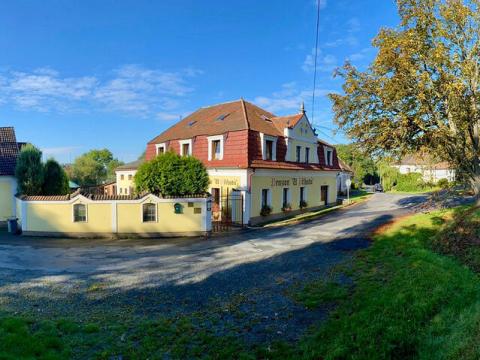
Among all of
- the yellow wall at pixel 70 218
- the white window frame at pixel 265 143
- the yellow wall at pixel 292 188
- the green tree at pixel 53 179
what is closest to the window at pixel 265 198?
the yellow wall at pixel 292 188

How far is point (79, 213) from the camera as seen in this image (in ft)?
52.3

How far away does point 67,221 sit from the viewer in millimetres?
15891

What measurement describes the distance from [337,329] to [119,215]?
13.3m

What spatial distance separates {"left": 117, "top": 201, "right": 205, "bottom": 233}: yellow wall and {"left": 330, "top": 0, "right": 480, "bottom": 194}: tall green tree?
10.4 metres

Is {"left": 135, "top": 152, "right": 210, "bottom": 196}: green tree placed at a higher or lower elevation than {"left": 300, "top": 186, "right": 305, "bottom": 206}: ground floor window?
higher

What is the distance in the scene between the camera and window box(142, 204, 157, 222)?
15859mm

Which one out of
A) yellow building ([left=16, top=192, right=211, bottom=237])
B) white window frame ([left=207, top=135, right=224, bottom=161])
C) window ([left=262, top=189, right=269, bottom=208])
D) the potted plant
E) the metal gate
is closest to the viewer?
yellow building ([left=16, top=192, right=211, bottom=237])

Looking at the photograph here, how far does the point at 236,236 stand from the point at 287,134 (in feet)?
33.3

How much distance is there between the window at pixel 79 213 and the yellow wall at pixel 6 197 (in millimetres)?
8627

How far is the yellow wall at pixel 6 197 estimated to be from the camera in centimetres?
2062

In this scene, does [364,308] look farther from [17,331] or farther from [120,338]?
[17,331]

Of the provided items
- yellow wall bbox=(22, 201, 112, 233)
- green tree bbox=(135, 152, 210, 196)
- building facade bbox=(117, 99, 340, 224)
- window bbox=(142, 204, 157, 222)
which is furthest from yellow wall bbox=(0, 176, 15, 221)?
window bbox=(142, 204, 157, 222)

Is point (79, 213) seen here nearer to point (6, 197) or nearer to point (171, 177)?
point (171, 177)

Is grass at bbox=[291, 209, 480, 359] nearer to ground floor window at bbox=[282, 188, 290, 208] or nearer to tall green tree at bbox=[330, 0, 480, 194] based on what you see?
tall green tree at bbox=[330, 0, 480, 194]
